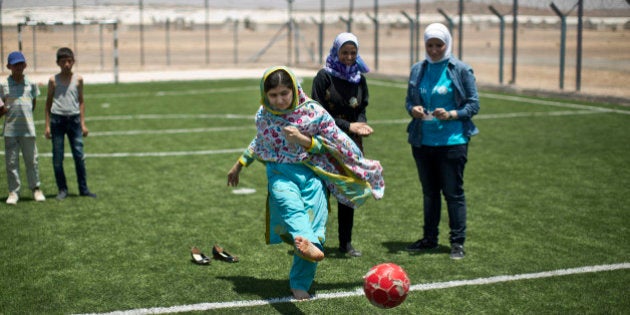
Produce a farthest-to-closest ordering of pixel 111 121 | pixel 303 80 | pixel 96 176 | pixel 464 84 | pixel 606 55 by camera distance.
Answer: pixel 606 55
pixel 303 80
pixel 111 121
pixel 96 176
pixel 464 84

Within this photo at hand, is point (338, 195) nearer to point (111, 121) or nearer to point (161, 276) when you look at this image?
point (161, 276)

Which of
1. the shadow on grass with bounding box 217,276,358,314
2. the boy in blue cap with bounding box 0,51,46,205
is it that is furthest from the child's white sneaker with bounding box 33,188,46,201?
the shadow on grass with bounding box 217,276,358,314

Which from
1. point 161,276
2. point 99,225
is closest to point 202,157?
point 99,225

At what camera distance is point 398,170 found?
12898 millimetres

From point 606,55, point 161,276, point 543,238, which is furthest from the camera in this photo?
point 606,55

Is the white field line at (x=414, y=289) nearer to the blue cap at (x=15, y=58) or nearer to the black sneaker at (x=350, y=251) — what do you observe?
the black sneaker at (x=350, y=251)

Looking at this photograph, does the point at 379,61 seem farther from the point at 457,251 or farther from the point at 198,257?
the point at 198,257

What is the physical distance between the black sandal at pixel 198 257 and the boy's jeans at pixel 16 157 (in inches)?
145

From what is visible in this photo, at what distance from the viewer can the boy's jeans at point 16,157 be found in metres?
10.6

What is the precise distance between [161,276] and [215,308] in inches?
44.0

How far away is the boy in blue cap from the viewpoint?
10.5 m

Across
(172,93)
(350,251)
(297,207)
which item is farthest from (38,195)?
(172,93)

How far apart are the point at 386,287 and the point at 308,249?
0.64 m

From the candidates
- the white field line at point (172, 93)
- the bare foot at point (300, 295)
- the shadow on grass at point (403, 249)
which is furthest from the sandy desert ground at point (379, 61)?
the bare foot at point (300, 295)
